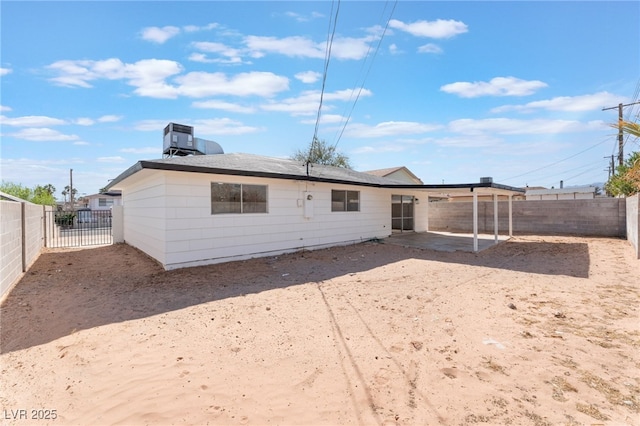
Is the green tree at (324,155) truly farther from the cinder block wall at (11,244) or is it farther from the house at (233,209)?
the cinder block wall at (11,244)

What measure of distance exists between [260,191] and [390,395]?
694 centimetres

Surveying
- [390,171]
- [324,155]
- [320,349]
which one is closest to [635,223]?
[320,349]

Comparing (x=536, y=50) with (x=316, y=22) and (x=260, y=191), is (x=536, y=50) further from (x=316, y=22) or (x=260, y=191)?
(x=260, y=191)

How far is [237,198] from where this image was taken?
816 centimetres

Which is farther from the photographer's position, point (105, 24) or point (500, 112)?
point (500, 112)

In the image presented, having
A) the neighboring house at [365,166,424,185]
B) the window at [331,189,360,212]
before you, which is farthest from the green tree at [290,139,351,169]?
the window at [331,189,360,212]

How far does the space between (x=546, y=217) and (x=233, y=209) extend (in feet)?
49.2

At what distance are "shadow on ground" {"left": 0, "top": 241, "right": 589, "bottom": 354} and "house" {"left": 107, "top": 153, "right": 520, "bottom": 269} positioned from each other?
18.6 inches

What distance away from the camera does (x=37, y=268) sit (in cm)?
728

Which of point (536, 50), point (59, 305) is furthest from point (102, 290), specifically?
point (536, 50)

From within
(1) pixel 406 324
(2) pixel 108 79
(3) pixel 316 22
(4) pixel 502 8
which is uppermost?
(4) pixel 502 8

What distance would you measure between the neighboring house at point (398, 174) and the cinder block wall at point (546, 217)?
24.3 feet

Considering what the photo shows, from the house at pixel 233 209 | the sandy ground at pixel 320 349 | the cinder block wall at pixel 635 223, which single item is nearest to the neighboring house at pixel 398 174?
the house at pixel 233 209

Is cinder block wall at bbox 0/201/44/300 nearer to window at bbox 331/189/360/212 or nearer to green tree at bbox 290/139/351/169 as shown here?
window at bbox 331/189/360/212
